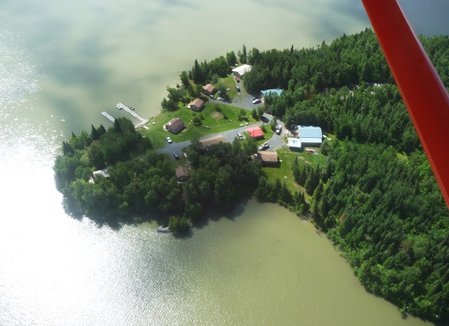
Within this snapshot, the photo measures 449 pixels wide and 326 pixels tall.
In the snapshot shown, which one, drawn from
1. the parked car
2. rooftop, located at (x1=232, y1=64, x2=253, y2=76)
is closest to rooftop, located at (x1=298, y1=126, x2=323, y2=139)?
the parked car

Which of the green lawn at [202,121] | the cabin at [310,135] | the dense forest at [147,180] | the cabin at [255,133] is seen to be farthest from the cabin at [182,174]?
the cabin at [310,135]

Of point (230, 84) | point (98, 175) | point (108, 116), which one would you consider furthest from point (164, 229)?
point (230, 84)

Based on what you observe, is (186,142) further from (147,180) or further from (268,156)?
(268,156)

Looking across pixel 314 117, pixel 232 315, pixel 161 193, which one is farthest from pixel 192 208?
pixel 314 117

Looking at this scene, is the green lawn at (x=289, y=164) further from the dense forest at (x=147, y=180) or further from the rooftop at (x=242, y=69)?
the rooftop at (x=242, y=69)

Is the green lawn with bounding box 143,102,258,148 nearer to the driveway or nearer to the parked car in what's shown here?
the driveway
